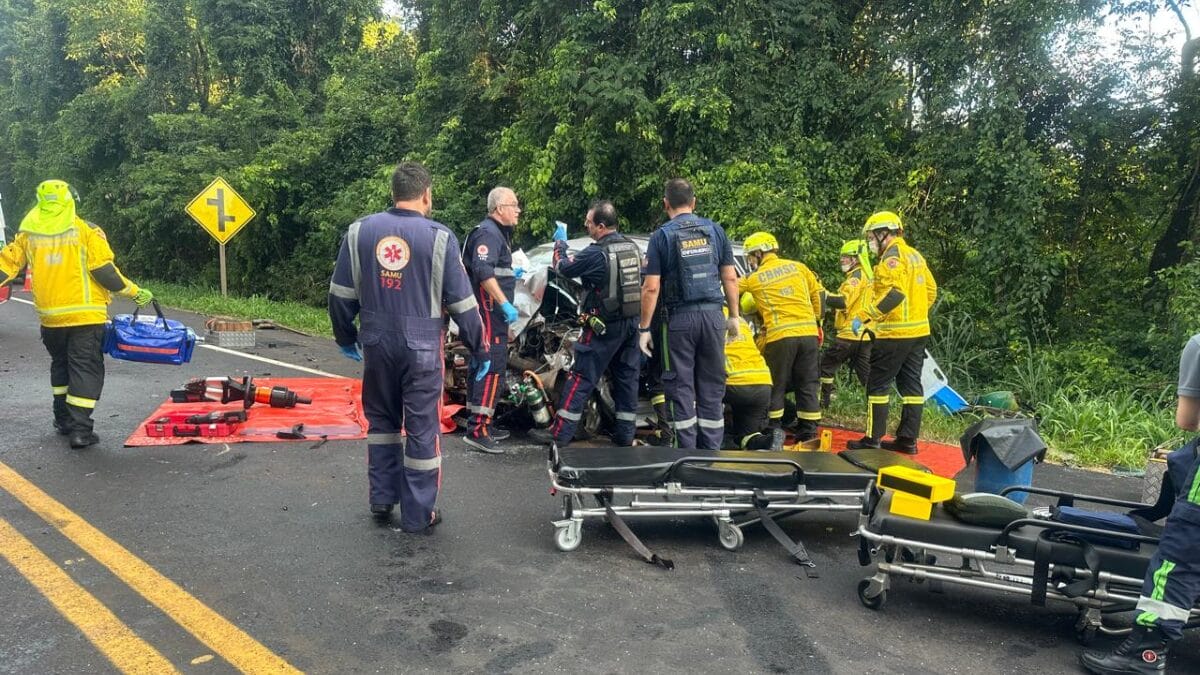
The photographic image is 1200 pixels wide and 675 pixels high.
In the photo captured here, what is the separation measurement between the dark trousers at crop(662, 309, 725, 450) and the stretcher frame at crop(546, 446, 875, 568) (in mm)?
1087

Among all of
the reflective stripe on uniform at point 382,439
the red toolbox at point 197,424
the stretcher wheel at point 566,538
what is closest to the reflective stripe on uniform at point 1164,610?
the stretcher wheel at point 566,538

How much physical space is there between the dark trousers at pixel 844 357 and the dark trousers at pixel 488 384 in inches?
136

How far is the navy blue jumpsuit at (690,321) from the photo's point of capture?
547cm

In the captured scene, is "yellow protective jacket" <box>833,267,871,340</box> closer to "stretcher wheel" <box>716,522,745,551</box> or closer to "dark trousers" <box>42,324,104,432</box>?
"stretcher wheel" <box>716,522,745,551</box>

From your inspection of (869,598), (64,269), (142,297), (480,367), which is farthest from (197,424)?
(869,598)

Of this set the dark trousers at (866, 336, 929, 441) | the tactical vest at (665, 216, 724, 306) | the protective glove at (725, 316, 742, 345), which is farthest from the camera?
the dark trousers at (866, 336, 929, 441)

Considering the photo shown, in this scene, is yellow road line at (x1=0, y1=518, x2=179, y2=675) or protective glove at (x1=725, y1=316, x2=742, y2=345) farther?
protective glove at (x1=725, y1=316, x2=742, y2=345)

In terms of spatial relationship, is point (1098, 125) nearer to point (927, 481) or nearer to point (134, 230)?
point (927, 481)

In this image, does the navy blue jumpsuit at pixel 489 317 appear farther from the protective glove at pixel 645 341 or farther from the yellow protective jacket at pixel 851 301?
the yellow protective jacket at pixel 851 301

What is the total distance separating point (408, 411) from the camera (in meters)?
4.38

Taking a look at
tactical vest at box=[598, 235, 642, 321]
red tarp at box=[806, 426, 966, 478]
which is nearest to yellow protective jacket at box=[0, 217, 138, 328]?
tactical vest at box=[598, 235, 642, 321]

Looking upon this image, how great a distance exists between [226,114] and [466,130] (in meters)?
8.61

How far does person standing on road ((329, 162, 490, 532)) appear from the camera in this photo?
430 cm

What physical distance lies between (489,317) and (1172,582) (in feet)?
15.0
